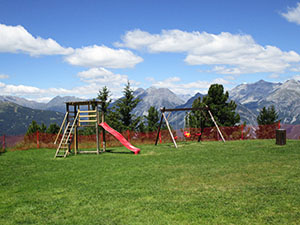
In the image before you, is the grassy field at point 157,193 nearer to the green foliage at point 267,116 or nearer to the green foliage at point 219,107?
the green foliage at point 219,107

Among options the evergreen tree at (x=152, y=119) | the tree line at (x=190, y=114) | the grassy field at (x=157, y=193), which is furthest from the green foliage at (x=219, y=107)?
the grassy field at (x=157, y=193)

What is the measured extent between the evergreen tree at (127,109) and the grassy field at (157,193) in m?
32.5

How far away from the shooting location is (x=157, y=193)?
26.2 feet

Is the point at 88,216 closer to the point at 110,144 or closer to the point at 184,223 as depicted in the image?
the point at 184,223

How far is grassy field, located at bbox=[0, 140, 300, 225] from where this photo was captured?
20.4ft

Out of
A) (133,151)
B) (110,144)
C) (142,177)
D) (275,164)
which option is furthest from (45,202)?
(110,144)

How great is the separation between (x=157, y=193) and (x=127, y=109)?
124ft

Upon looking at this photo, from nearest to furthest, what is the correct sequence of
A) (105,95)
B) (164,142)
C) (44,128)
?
1. (164,142)
2. (44,128)
3. (105,95)

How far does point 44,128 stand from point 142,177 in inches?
1718

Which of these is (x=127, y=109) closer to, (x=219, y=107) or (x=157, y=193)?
(x=219, y=107)

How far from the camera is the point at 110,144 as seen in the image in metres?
23.9

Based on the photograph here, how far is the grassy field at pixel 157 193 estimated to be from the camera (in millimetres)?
6227

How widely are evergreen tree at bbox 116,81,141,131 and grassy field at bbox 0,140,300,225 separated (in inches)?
1280

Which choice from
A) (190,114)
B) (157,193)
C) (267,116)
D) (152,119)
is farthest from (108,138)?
(267,116)
